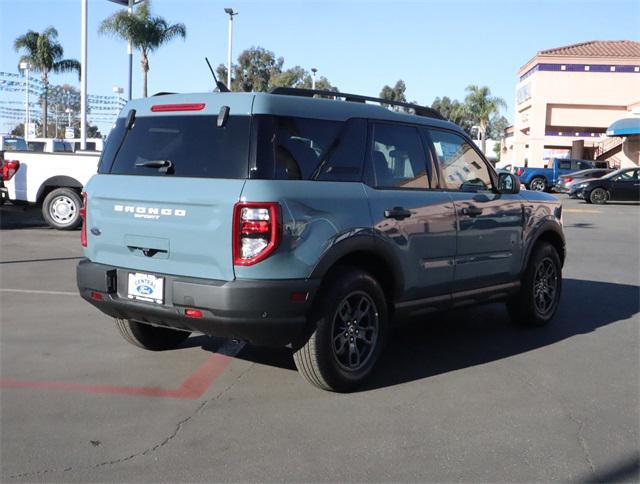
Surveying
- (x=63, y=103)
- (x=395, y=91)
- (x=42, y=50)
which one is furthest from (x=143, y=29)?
A: (x=63, y=103)

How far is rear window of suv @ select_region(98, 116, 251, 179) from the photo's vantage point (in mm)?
4512

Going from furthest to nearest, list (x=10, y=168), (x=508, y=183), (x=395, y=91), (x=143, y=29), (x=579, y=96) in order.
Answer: (x=395, y=91)
(x=579, y=96)
(x=143, y=29)
(x=10, y=168)
(x=508, y=183)

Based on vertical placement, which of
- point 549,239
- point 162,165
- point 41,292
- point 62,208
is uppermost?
point 162,165

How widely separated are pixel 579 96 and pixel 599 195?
25310 mm

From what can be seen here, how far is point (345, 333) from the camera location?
4941 millimetres

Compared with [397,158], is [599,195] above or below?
below

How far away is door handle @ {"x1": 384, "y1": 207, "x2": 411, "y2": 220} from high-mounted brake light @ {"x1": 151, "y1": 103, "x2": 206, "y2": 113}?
1.51 m

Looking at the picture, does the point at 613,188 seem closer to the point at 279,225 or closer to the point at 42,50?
the point at 279,225

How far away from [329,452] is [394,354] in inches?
85.4

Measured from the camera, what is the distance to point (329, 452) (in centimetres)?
393

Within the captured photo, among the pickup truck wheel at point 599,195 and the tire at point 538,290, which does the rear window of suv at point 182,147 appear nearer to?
the tire at point 538,290

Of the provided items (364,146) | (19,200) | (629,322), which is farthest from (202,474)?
(19,200)

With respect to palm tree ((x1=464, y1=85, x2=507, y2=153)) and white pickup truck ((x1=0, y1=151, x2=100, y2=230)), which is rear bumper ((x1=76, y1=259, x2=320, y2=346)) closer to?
white pickup truck ((x1=0, y1=151, x2=100, y2=230))

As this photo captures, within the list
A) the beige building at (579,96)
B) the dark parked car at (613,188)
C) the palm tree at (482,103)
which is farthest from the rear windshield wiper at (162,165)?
the palm tree at (482,103)
